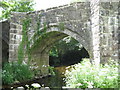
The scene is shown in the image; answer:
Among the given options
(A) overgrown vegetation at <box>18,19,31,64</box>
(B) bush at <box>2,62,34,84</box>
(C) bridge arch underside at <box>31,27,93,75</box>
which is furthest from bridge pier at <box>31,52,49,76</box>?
(B) bush at <box>2,62,34,84</box>

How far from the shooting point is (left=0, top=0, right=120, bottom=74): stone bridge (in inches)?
173

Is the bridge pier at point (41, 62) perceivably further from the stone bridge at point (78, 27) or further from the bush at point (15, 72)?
the bush at point (15, 72)

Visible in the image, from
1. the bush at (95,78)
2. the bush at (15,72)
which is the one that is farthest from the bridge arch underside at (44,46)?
the bush at (95,78)

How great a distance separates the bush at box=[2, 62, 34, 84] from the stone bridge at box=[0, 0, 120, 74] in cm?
51

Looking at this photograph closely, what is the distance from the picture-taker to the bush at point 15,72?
20.4ft

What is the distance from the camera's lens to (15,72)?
6.55 m

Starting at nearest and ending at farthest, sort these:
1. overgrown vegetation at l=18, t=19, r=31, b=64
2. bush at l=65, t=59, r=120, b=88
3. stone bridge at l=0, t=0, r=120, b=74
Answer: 1. bush at l=65, t=59, r=120, b=88
2. stone bridge at l=0, t=0, r=120, b=74
3. overgrown vegetation at l=18, t=19, r=31, b=64

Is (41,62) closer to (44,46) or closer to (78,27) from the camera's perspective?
(44,46)

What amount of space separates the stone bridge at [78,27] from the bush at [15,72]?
51cm

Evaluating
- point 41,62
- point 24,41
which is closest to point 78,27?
point 24,41

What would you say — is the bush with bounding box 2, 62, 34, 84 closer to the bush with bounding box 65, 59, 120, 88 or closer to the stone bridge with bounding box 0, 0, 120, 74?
the stone bridge with bounding box 0, 0, 120, 74

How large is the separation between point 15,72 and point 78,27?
10.5 ft

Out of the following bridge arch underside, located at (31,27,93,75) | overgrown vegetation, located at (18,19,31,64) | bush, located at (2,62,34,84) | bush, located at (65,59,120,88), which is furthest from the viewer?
overgrown vegetation, located at (18,19,31,64)

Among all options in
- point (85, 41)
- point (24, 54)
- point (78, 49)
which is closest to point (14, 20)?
point (24, 54)
